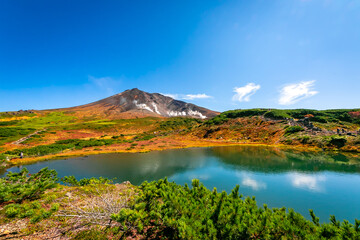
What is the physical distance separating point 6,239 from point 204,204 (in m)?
10.8

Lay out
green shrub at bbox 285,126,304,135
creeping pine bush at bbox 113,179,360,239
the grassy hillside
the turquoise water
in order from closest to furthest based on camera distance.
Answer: creeping pine bush at bbox 113,179,360,239
the grassy hillside
the turquoise water
green shrub at bbox 285,126,304,135

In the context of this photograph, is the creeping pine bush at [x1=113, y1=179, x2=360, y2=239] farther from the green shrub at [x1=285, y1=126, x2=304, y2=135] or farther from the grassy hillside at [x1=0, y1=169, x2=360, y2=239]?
the green shrub at [x1=285, y1=126, x2=304, y2=135]

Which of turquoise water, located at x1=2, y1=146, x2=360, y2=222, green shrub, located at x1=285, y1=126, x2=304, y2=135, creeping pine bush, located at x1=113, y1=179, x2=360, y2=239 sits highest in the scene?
creeping pine bush, located at x1=113, y1=179, x2=360, y2=239

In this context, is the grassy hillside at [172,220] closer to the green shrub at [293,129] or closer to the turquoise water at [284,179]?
the turquoise water at [284,179]

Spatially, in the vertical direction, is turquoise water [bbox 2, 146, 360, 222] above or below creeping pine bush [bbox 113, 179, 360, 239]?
below

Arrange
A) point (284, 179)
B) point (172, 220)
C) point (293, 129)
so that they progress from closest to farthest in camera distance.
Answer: point (172, 220)
point (284, 179)
point (293, 129)

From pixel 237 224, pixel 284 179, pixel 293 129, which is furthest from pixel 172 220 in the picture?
pixel 293 129

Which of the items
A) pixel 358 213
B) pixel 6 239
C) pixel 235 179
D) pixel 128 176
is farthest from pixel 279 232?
pixel 128 176

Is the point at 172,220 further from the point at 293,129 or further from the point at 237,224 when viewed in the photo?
the point at 293,129

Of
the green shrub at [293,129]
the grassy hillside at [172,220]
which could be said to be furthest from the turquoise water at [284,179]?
the green shrub at [293,129]

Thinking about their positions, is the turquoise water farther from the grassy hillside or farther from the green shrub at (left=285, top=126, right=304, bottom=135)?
the green shrub at (left=285, top=126, right=304, bottom=135)

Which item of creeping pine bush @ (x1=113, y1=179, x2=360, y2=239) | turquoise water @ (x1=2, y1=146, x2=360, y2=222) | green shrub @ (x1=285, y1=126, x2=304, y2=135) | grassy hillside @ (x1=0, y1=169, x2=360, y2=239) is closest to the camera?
creeping pine bush @ (x1=113, y1=179, x2=360, y2=239)

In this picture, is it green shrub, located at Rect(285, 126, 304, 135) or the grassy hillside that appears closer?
the grassy hillside

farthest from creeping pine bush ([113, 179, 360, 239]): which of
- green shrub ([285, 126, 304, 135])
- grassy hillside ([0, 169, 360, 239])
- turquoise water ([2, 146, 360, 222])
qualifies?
green shrub ([285, 126, 304, 135])
